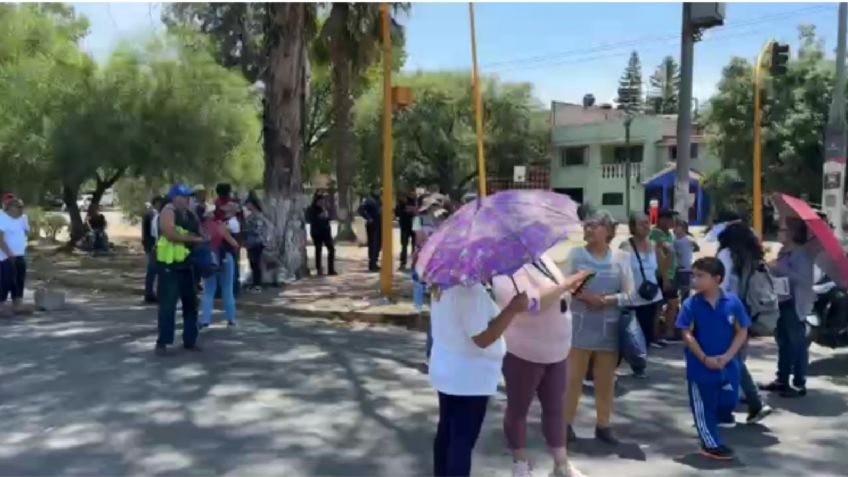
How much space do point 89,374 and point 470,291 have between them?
Result: 5.18 meters

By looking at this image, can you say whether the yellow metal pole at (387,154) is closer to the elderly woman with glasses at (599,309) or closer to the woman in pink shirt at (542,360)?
the elderly woman with glasses at (599,309)

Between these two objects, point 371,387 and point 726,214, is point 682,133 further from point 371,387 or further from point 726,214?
point 371,387

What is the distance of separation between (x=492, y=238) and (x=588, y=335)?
2008 mm

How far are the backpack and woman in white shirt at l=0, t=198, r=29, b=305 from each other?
9.03 m

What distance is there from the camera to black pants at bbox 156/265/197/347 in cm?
894

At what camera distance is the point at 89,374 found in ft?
27.0

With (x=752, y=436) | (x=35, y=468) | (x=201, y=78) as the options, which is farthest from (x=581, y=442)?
(x=201, y=78)

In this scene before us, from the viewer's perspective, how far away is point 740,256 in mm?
7230

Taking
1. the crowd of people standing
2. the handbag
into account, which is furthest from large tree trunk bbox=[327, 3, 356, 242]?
the crowd of people standing

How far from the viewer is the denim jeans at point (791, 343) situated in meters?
7.73

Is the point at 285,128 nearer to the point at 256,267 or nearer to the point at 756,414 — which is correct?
the point at 256,267

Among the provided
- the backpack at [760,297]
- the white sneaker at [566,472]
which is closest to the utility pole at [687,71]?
the backpack at [760,297]

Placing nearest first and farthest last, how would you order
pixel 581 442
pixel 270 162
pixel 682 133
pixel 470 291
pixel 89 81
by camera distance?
pixel 470 291, pixel 581 442, pixel 682 133, pixel 270 162, pixel 89 81

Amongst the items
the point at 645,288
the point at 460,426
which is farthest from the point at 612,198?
the point at 460,426
